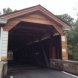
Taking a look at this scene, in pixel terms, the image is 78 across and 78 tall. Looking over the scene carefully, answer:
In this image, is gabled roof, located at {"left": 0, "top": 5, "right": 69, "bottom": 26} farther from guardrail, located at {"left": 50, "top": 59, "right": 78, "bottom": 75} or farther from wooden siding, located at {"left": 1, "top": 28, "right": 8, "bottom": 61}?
guardrail, located at {"left": 50, "top": 59, "right": 78, "bottom": 75}

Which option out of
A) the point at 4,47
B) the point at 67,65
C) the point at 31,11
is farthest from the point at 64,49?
the point at 4,47

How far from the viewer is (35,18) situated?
1088 centimetres

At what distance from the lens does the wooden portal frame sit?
10.1 m

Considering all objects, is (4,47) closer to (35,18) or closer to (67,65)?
(35,18)

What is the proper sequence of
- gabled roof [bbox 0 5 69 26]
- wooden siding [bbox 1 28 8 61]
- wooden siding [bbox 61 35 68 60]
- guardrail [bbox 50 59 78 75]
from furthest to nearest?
wooden siding [bbox 61 35 68 60] → gabled roof [bbox 0 5 69 26] → wooden siding [bbox 1 28 8 61] → guardrail [bbox 50 59 78 75]

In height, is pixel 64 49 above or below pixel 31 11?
below

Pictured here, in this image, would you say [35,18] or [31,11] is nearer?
[31,11]

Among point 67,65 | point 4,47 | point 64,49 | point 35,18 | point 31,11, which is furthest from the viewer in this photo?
point 64,49

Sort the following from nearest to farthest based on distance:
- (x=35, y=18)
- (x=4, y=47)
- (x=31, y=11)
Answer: (x=4, y=47) → (x=31, y=11) → (x=35, y=18)

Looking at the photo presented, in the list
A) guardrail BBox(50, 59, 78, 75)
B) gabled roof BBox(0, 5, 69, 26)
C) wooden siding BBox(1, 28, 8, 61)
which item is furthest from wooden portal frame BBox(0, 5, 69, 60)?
guardrail BBox(50, 59, 78, 75)

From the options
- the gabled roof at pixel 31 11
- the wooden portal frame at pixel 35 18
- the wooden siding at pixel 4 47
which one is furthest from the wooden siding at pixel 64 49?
the wooden siding at pixel 4 47

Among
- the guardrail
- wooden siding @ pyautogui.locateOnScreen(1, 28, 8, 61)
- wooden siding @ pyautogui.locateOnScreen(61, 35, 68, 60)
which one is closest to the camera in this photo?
the guardrail

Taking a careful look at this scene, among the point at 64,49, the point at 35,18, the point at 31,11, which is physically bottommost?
the point at 64,49

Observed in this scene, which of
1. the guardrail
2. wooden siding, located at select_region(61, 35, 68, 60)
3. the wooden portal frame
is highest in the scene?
the wooden portal frame
